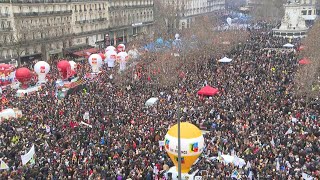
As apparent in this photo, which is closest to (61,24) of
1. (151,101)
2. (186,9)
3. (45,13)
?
(45,13)

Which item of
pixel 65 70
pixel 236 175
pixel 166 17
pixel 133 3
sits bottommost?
pixel 236 175

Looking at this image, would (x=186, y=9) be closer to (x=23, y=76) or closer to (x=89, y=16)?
(x=89, y=16)

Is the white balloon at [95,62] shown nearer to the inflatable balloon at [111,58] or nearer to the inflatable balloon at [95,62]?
the inflatable balloon at [95,62]

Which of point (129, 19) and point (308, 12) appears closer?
point (308, 12)

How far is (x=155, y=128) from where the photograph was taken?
25.2 metres

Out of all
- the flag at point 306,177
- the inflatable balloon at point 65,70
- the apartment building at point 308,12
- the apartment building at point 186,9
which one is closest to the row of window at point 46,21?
the inflatable balloon at point 65,70

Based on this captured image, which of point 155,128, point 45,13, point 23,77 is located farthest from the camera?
point 45,13

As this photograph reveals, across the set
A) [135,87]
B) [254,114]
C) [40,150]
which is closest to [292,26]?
[135,87]

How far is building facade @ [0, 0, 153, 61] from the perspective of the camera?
56.6m

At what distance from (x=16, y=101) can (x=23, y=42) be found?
2557 centimetres

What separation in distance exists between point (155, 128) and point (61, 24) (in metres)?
46.1

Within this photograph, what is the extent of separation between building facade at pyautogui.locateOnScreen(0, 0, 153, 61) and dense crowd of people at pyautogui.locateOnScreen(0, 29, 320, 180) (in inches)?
870

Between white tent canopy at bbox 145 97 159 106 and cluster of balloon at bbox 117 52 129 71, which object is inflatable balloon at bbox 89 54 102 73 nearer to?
cluster of balloon at bbox 117 52 129 71

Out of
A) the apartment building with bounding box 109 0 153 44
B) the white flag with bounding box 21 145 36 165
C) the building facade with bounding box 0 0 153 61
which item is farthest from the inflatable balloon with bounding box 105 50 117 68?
the apartment building with bounding box 109 0 153 44
